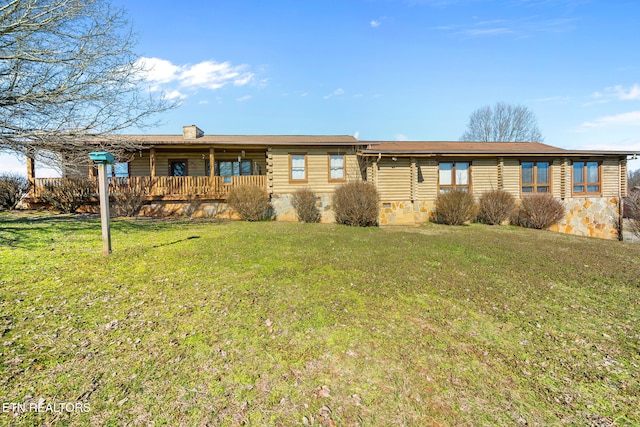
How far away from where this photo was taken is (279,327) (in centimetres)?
362

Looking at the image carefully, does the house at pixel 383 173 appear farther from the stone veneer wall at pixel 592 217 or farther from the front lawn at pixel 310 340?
the front lawn at pixel 310 340

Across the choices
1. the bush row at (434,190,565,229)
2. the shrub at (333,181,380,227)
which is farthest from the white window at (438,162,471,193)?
the shrub at (333,181,380,227)

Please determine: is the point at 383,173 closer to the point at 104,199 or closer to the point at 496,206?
the point at 496,206

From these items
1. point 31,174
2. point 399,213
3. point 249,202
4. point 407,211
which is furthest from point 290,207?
point 31,174

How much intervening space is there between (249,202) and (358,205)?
14.9ft

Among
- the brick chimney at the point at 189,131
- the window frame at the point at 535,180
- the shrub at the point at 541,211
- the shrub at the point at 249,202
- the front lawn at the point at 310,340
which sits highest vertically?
the brick chimney at the point at 189,131

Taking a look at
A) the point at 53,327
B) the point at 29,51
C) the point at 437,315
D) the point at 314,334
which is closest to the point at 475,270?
the point at 437,315

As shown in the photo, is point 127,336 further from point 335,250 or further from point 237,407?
point 335,250

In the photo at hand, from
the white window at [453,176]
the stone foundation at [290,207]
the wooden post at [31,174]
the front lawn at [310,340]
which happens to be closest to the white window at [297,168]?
the stone foundation at [290,207]

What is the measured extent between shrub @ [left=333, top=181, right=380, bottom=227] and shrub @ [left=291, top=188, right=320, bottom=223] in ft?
4.43

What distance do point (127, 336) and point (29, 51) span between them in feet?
28.6

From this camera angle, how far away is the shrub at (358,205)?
1253 cm

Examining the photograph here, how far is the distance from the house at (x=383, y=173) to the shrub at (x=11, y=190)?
350 cm

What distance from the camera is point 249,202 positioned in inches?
516
